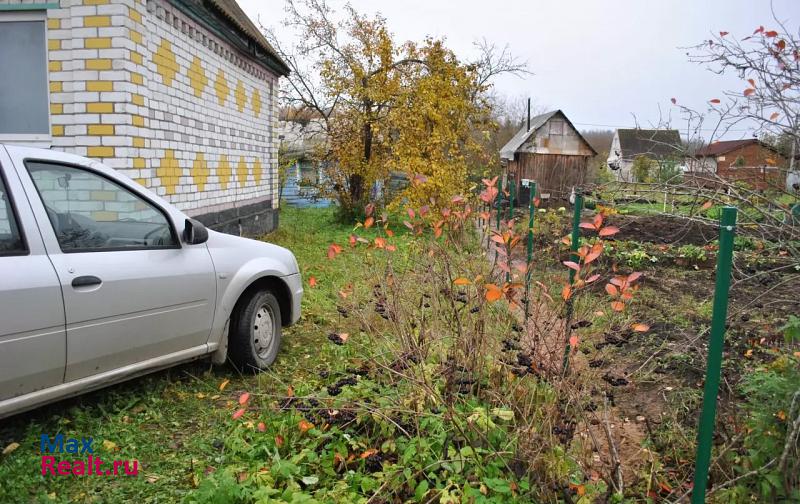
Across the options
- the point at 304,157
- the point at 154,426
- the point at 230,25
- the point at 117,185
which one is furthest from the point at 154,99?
the point at 304,157

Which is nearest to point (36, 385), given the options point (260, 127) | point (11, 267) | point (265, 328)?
point (11, 267)

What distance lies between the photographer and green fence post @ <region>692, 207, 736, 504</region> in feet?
7.79

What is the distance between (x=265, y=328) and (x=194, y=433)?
1.27 m

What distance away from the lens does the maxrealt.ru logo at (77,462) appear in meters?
3.15

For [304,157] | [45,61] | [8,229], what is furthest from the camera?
[304,157]

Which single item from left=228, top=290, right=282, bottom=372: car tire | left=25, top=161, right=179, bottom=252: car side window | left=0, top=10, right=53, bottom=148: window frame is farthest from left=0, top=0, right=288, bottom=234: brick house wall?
left=25, top=161, right=179, bottom=252: car side window

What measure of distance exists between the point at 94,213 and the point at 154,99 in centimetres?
438

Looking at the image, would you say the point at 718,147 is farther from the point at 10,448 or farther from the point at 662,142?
the point at 10,448

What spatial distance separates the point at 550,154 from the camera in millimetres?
28672

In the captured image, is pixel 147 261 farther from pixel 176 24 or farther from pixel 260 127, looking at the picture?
pixel 260 127

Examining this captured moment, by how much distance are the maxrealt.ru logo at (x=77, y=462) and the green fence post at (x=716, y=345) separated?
280 centimetres

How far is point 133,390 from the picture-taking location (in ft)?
14.0

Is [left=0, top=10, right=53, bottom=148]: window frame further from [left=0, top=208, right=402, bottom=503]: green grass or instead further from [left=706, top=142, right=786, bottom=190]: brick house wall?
[left=706, top=142, right=786, bottom=190]: brick house wall

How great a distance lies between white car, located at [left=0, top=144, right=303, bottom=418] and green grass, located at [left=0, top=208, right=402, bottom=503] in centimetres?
31
